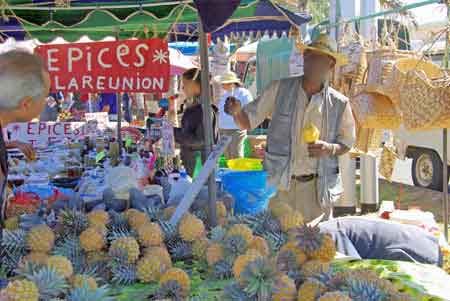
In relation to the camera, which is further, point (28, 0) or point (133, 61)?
point (133, 61)

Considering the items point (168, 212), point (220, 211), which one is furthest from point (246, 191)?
point (168, 212)

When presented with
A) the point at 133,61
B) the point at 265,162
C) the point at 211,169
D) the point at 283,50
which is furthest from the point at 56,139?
the point at 211,169

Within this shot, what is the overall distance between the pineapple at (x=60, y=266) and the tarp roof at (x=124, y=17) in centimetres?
93

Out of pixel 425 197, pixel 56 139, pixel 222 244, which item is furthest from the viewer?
pixel 425 197

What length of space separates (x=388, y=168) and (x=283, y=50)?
4.20m

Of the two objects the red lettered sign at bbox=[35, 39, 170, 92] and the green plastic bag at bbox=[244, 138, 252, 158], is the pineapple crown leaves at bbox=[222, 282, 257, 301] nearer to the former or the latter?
the red lettered sign at bbox=[35, 39, 170, 92]

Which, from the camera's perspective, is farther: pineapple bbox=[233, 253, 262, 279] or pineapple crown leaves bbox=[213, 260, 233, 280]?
pineapple crown leaves bbox=[213, 260, 233, 280]

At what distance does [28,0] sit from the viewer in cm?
333

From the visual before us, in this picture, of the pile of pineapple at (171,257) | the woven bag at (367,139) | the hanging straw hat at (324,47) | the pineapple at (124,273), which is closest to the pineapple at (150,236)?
the pile of pineapple at (171,257)

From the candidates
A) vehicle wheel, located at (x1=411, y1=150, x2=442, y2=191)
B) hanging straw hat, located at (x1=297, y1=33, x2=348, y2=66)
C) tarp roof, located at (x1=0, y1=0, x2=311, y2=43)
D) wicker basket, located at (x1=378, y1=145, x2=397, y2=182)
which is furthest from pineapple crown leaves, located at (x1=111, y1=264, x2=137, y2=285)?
vehicle wheel, located at (x1=411, y1=150, x2=442, y2=191)

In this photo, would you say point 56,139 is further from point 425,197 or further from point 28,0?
point 425,197

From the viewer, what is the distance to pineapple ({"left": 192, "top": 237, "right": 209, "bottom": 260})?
1865 mm

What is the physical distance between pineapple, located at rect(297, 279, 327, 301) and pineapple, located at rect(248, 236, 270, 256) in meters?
0.31

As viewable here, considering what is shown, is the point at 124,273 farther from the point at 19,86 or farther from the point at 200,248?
the point at 19,86
